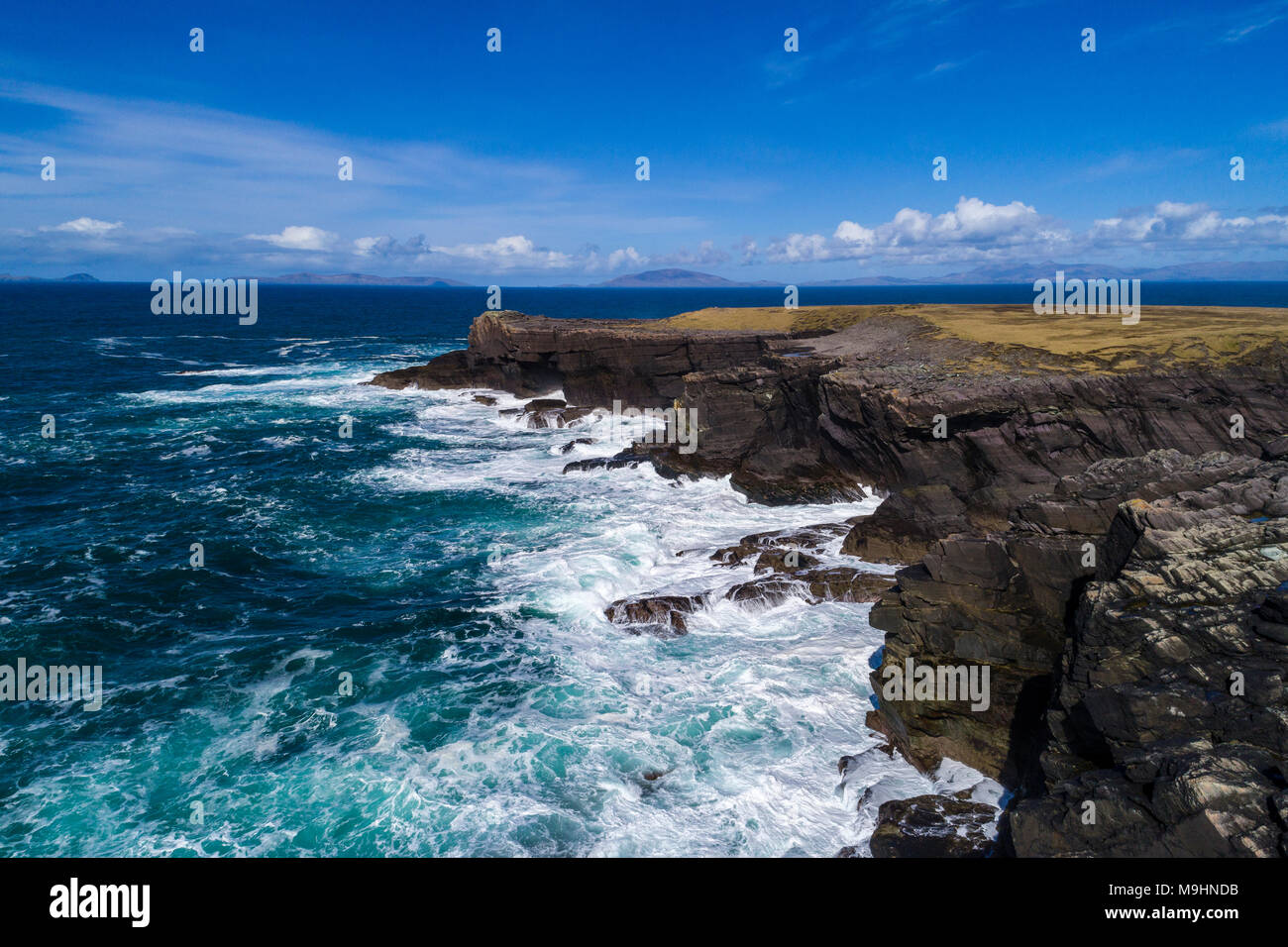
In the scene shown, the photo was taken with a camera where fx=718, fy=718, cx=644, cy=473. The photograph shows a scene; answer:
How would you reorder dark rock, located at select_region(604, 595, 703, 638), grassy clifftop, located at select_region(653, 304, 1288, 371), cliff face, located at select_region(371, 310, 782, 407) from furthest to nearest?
1. cliff face, located at select_region(371, 310, 782, 407)
2. grassy clifftop, located at select_region(653, 304, 1288, 371)
3. dark rock, located at select_region(604, 595, 703, 638)

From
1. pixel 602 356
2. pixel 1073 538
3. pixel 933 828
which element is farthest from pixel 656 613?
pixel 602 356

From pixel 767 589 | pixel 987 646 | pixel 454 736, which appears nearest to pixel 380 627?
pixel 454 736

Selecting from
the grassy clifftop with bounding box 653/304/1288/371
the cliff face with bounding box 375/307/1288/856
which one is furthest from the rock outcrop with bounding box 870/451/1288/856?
the grassy clifftop with bounding box 653/304/1288/371

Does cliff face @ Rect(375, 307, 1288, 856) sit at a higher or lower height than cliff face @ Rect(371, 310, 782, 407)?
lower

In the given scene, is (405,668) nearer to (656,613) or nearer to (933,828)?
(656,613)

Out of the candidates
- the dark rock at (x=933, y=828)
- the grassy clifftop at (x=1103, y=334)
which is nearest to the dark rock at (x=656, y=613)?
the dark rock at (x=933, y=828)

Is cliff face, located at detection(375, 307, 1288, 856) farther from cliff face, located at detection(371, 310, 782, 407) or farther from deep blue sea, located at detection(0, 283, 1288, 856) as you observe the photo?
cliff face, located at detection(371, 310, 782, 407)
